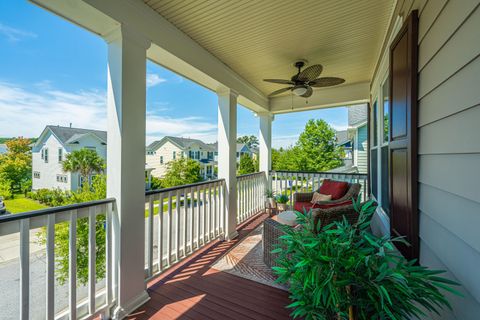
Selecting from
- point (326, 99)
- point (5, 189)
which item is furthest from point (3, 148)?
point (326, 99)

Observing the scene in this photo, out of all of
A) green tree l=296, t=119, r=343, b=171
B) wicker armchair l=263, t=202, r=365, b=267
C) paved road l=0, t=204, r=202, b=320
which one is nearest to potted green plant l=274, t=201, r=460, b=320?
wicker armchair l=263, t=202, r=365, b=267

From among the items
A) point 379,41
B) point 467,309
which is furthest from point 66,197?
point 379,41

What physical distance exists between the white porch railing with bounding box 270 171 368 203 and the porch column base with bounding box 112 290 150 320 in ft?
12.3

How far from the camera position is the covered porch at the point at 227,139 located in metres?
0.96

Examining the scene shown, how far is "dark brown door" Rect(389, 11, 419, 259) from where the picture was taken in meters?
1.36

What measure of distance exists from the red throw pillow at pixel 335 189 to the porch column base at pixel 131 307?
314cm

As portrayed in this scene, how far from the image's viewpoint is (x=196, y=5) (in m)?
2.11

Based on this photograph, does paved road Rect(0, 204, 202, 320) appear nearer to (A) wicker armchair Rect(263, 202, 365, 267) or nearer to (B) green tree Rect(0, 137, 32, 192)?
(B) green tree Rect(0, 137, 32, 192)

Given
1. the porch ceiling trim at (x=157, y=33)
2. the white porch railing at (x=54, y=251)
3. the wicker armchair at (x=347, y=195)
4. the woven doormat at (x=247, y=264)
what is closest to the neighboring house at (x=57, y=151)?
the white porch railing at (x=54, y=251)

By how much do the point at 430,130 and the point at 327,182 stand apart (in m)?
2.98

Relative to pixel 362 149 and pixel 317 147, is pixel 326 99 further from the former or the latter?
pixel 317 147

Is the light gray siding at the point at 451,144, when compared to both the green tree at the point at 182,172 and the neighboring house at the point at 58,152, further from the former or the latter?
the green tree at the point at 182,172

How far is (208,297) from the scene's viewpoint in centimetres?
210

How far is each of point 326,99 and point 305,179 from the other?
1.98 m
